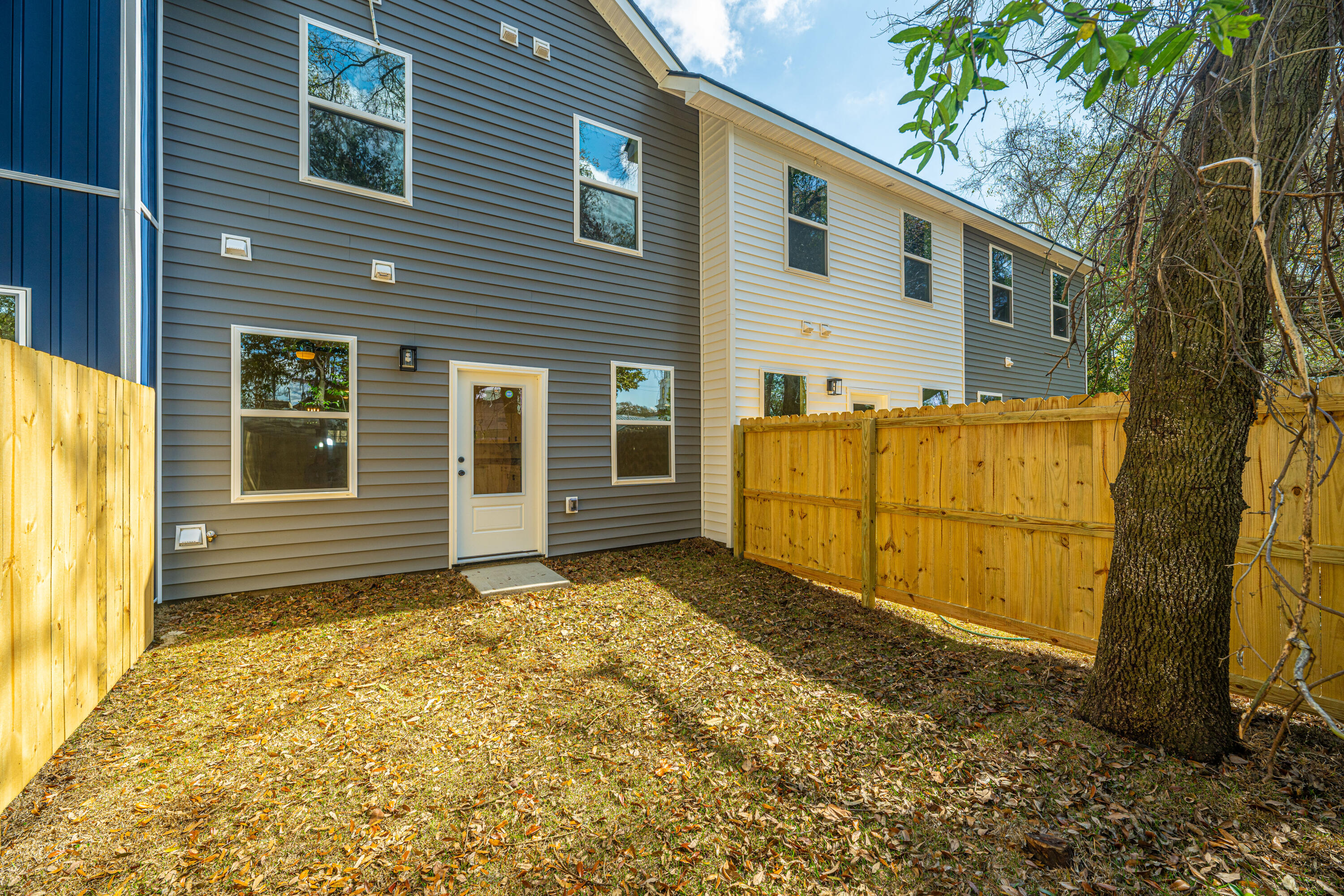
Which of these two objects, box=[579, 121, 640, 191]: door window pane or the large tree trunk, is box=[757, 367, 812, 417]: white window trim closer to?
box=[579, 121, 640, 191]: door window pane

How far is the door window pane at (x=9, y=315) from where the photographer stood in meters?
3.77

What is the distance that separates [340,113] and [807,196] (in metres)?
5.73

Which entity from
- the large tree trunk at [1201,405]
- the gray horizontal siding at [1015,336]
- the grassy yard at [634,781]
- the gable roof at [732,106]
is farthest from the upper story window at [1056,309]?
the large tree trunk at [1201,405]

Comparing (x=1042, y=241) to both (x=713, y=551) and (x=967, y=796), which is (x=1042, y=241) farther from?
(x=967, y=796)

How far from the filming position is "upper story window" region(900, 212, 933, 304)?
30.1 ft

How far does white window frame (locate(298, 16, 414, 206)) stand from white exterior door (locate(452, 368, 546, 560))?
6.17ft

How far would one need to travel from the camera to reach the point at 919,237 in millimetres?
9375

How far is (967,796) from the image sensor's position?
224 cm

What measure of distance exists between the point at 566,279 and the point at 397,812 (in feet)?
17.9

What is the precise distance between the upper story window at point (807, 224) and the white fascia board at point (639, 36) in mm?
2117

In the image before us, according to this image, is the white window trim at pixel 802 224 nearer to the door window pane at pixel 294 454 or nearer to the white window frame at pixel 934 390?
the white window frame at pixel 934 390

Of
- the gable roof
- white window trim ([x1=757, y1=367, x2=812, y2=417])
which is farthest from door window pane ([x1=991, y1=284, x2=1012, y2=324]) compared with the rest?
white window trim ([x1=757, y1=367, x2=812, y2=417])

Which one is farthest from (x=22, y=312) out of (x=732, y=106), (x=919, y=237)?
(x=919, y=237)

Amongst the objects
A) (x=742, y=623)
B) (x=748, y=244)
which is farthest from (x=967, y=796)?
(x=748, y=244)
